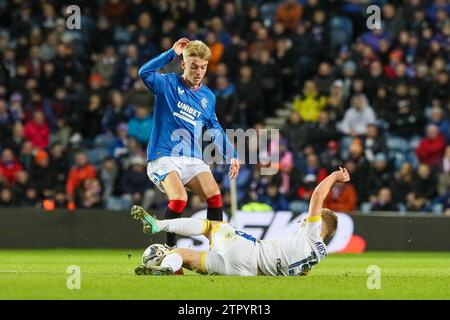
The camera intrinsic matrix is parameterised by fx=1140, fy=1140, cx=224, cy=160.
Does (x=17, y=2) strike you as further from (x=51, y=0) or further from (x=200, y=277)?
(x=200, y=277)

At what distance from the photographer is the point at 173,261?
11.1 m

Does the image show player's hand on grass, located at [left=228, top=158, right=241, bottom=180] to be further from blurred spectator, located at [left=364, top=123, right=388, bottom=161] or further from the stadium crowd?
blurred spectator, located at [left=364, top=123, right=388, bottom=161]

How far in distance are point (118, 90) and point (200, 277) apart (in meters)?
11.7

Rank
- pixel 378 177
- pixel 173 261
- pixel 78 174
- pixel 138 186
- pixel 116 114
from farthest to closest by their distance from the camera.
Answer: pixel 116 114
pixel 78 174
pixel 378 177
pixel 138 186
pixel 173 261

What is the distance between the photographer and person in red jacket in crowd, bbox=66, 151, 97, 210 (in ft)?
66.9

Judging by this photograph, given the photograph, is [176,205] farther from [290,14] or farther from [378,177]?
[290,14]

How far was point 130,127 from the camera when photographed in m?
21.6

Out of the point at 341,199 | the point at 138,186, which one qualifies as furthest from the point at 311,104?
the point at 138,186

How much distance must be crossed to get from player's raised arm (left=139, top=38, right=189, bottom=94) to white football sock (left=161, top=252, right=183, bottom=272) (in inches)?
84.1

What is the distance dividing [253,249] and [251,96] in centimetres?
1109

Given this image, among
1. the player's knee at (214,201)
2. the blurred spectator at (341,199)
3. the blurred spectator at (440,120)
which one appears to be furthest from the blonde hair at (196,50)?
the blurred spectator at (440,120)

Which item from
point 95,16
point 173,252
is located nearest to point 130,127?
point 95,16

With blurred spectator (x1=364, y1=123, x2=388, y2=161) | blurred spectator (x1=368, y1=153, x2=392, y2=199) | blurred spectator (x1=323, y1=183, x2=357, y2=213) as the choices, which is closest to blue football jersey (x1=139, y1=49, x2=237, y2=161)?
blurred spectator (x1=323, y1=183, x2=357, y2=213)
